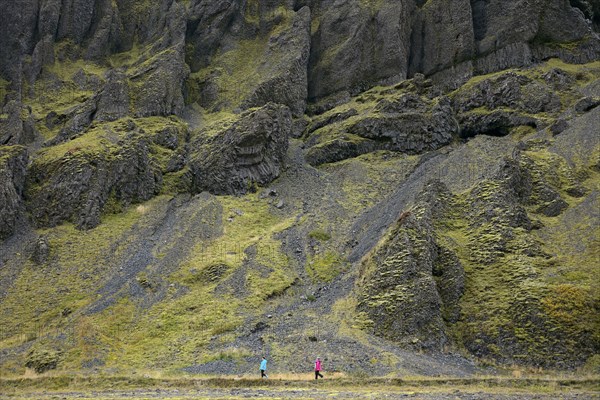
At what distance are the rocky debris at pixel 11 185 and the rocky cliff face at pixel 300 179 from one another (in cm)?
26

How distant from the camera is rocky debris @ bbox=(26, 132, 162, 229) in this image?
244 feet

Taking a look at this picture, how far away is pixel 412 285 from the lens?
48062mm

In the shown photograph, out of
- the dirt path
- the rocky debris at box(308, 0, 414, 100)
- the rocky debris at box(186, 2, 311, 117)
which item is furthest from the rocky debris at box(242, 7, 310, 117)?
the dirt path

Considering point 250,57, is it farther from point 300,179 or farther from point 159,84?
point 300,179

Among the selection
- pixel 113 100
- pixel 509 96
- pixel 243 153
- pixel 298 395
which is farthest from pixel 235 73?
pixel 298 395

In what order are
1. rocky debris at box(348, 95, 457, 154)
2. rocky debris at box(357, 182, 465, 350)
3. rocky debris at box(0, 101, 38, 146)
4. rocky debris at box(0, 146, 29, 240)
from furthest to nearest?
rocky debris at box(348, 95, 457, 154), rocky debris at box(0, 101, 38, 146), rocky debris at box(0, 146, 29, 240), rocky debris at box(357, 182, 465, 350)

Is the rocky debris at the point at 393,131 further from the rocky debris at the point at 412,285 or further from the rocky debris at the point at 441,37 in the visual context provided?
the rocky debris at the point at 412,285

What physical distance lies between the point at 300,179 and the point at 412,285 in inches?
1562

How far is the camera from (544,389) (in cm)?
3155

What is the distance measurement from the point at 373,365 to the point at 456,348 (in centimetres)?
795

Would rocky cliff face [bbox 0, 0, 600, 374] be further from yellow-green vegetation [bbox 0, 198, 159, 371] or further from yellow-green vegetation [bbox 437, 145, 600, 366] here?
yellow-green vegetation [bbox 0, 198, 159, 371]

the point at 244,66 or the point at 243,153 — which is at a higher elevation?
the point at 244,66

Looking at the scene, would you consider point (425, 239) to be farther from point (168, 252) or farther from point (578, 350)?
point (168, 252)

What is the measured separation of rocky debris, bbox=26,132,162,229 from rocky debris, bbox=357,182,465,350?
39.2 metres
